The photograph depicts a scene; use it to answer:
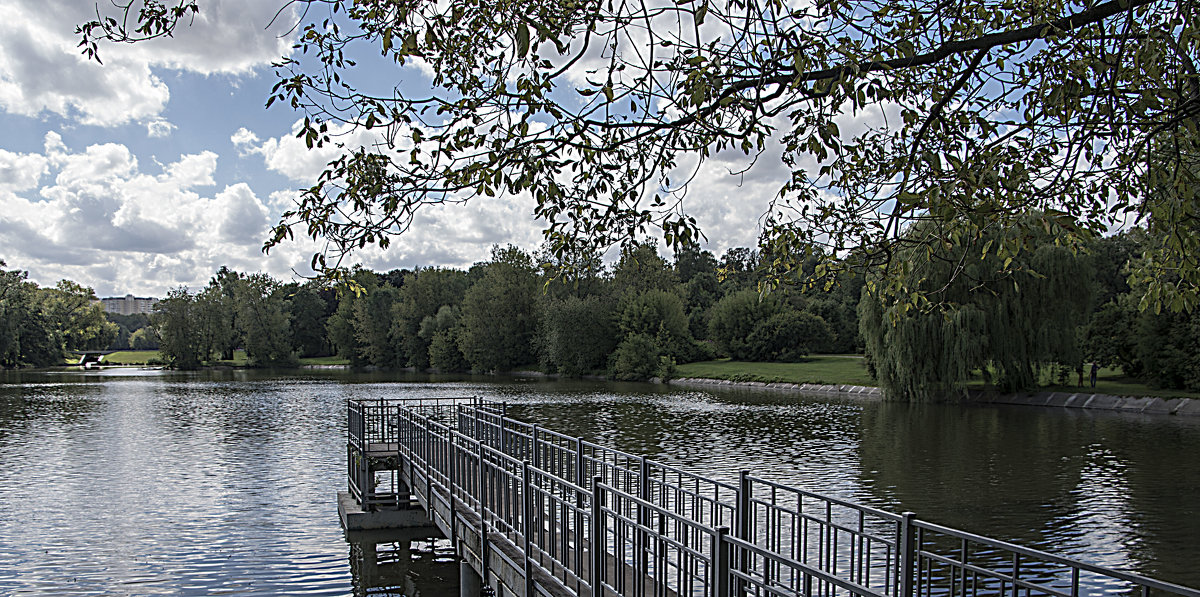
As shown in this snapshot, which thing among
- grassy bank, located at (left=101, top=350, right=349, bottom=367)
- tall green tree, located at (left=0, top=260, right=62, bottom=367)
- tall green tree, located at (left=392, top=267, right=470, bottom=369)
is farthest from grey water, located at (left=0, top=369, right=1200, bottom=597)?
grassy bank, located at (left=101, top=350, right=349, bottom=367)

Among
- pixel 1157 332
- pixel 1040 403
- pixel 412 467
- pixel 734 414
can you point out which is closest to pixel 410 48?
pixel 412 467

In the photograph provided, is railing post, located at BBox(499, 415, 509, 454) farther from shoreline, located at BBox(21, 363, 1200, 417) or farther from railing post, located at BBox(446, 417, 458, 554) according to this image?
shoreline, located at BBox(21, 363, 1200, 417)

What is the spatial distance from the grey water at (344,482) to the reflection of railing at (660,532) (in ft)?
3.92

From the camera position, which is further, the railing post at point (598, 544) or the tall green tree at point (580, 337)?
the tall green tree at point (580, 337)

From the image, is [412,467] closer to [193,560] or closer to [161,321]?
[193,560]

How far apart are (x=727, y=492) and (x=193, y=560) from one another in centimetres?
853

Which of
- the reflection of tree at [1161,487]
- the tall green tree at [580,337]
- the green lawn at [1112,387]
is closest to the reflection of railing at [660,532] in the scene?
the reflection of tree at [1161,487]

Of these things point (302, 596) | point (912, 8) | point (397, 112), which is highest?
point (912, 8)

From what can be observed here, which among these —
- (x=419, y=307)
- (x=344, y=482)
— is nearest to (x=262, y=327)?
(x=419, y=307)

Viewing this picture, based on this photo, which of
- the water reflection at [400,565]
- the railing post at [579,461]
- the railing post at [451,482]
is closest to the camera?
the railing post at [579,461]

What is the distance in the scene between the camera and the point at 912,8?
6.98 metres

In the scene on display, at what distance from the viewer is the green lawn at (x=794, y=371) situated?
154 ft

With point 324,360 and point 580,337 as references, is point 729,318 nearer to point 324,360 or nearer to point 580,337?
point 580,337

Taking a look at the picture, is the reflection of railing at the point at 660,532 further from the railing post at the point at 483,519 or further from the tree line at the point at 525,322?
the tree line at the point at 525,322
